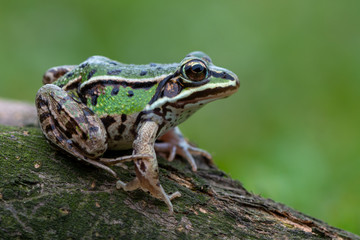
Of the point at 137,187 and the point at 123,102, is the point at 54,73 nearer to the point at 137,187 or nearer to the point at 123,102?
the point at 123,102

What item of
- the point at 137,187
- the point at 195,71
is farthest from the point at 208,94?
the point at 137,187

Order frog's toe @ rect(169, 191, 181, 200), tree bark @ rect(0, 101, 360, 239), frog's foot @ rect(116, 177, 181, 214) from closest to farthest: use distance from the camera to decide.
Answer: tree bark @ rect(0, 101, 360, 239)
frog's foot @ rect(116, 177, 181, 214)
frog's toe @ rect(169, 191, 181, 200)

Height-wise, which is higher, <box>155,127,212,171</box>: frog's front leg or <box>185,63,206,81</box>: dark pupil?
<box>185,63,206,81</box>: dark pupil

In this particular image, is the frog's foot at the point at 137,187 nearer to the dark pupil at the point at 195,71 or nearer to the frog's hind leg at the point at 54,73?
the dark pupil at the point at 195,71

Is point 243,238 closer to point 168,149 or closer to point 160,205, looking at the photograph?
point 160,205

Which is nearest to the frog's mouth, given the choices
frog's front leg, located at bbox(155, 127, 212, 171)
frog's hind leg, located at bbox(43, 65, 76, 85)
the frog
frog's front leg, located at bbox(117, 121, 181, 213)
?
the frog

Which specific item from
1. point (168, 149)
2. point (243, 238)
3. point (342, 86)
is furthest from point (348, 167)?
point (243, 238)

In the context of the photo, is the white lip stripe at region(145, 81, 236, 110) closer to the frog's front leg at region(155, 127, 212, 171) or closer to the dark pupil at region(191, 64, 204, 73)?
the dark pupil at region(191, 64, 204, 73)
